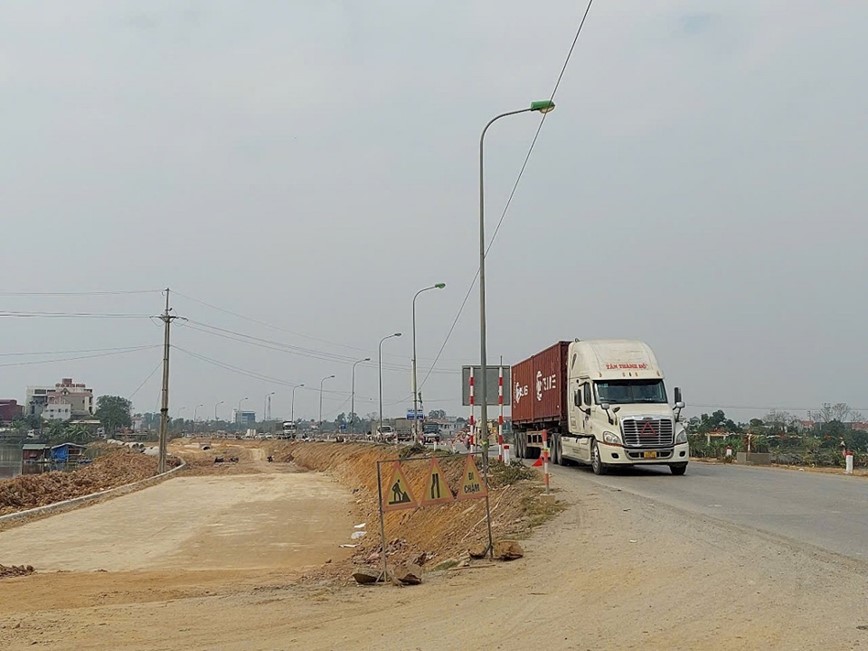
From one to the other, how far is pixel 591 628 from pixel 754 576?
9.11ft

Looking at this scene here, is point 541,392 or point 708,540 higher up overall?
point 541,392

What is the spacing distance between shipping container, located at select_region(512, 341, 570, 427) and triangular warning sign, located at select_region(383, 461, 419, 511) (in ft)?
56.8

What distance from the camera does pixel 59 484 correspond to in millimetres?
42594

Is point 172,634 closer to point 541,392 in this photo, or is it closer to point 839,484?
point 839,484

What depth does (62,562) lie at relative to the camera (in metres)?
18.9

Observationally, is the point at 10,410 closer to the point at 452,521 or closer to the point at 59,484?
the point at 59,484

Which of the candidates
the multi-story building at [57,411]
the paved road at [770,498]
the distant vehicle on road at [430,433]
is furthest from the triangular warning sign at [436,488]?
the multi-story building at [57,411]

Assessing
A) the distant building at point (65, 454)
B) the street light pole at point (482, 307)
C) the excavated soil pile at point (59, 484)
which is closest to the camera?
the street light pole at point (482, 307)

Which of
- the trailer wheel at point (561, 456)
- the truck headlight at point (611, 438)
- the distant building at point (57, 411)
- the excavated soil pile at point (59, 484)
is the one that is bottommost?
the excavated soil pile at point (59, 484)

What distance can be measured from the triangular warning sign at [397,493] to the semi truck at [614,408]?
1329 cm

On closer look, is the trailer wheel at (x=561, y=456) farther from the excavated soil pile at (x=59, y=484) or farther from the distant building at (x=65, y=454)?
the distant building at (x=65, y=454)

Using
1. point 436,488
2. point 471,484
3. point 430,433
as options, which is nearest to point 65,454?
point 430,433

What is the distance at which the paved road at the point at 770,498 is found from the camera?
1212 cm

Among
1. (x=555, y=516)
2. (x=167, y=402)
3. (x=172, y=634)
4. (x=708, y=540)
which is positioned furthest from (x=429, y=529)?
(x=167, y=402)
